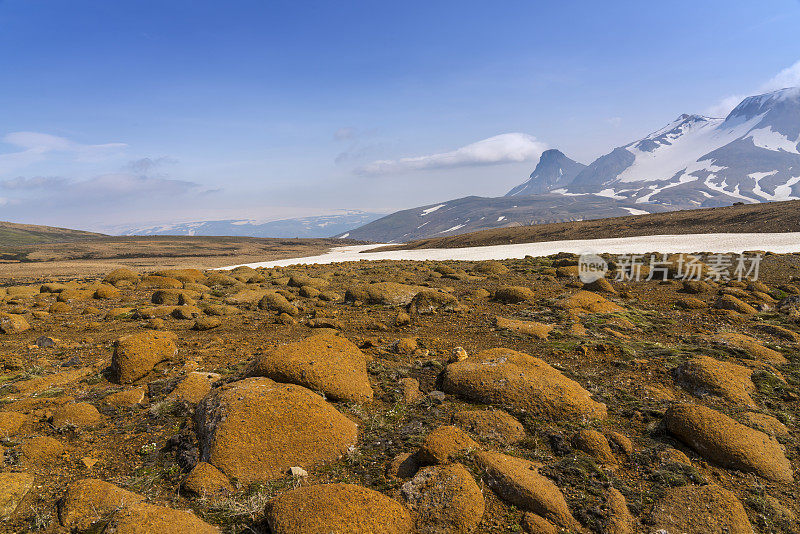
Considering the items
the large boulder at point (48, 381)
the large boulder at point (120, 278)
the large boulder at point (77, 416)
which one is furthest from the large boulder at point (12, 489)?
the large boulder at point (120, 278)

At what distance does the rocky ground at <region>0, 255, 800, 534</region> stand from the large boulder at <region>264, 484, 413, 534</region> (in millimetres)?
22

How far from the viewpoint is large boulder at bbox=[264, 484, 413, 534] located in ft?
13.5

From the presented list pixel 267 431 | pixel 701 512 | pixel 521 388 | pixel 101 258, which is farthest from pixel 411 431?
pixel 101 258

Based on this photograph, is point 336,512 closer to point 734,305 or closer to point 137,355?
point 137,355

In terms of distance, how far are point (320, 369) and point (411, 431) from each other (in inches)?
87.1

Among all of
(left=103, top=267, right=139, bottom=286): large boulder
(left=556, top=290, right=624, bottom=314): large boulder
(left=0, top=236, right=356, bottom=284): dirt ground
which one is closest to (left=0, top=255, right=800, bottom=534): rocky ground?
(left=556, top=290, right=624, bottom=314): large boulder

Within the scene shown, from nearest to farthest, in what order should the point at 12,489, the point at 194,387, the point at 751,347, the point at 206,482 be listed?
1. the point at 12,489
2. the point at 206,482
3. the point at 194,387
4. the point at 751,347

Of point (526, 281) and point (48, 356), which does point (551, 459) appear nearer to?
point (48, 356)

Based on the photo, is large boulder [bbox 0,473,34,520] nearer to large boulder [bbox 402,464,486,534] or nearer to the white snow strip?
large boulder [bbox 402,464,486,534]

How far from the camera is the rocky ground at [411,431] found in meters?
4.64

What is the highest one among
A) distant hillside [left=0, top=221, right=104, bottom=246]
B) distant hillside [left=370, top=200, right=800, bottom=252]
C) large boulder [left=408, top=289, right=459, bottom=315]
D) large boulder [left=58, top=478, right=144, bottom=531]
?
distant hillside [left=0, top=221, right=104, bottom=246]

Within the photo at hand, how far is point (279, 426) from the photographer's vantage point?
5871 mm

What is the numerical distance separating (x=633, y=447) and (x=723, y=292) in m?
13.7

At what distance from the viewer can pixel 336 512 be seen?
423cm
